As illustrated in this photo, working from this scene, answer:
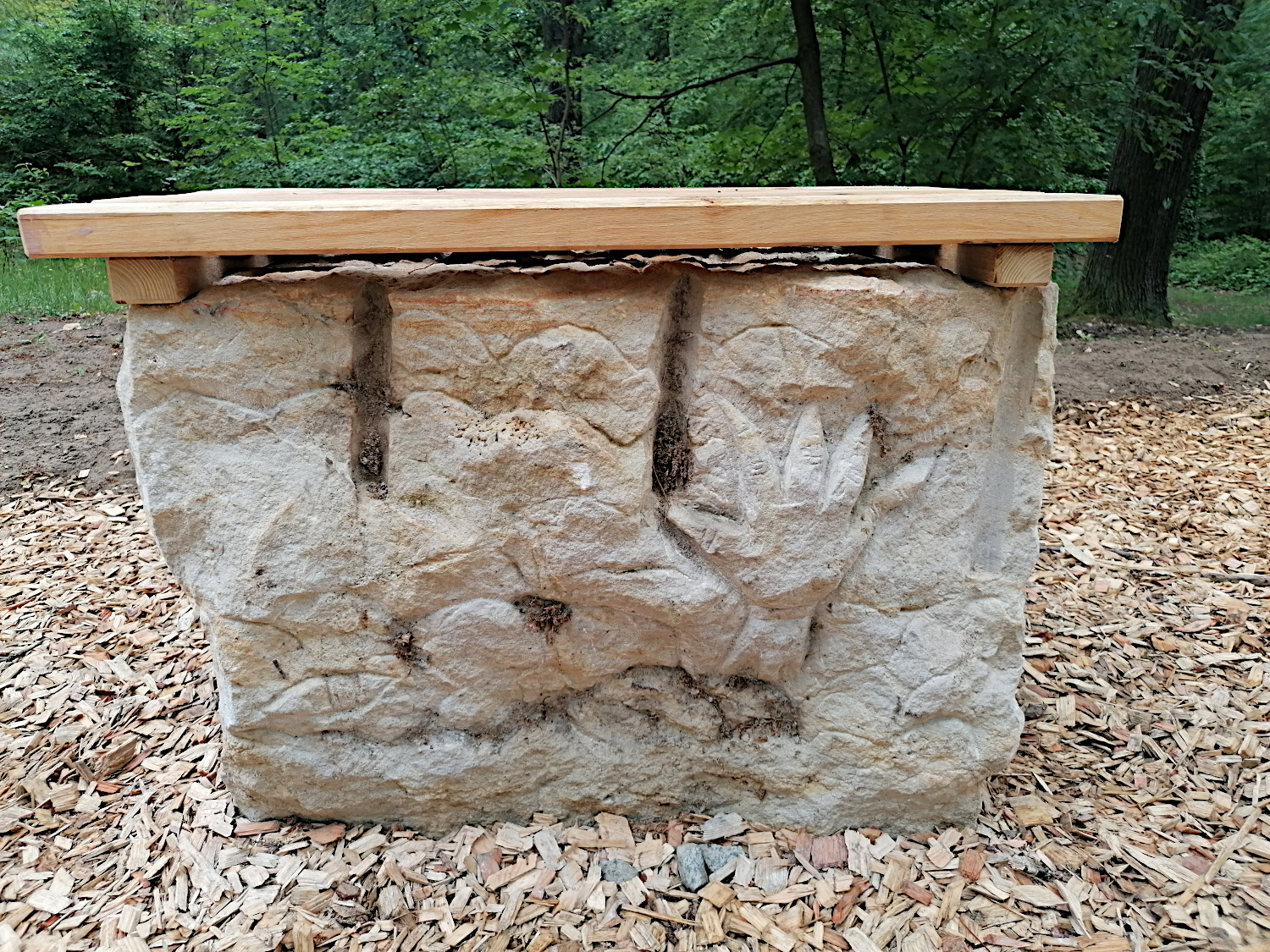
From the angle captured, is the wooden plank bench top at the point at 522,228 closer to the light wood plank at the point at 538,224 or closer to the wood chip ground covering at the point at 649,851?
the light wood plank at the point at 538,224

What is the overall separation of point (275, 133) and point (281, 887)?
26.1 ft

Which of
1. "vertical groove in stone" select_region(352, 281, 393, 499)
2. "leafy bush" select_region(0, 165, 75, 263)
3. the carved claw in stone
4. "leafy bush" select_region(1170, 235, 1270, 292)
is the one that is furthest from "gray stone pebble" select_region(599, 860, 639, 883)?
"leafy bush" select_region(1170, 235, 1270, 292)

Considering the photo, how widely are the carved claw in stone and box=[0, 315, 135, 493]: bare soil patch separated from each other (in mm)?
3218

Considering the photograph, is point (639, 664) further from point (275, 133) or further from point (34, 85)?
point (34, 85)

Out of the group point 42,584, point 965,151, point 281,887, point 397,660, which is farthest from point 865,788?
point 965,151

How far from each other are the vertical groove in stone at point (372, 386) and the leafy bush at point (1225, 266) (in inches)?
422

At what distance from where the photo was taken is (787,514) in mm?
1961

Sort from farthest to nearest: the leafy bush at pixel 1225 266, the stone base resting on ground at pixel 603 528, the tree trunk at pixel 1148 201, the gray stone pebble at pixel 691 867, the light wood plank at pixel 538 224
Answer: the leafy bush at pixel 1225 266 < the tree trunk at pixel 1148 201 < the gray stone pebble at pixel 691 867 < the stone base resting on ground at pixel 603 528 < the light wood plank at pixel 538 224

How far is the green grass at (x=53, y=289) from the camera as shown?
20.2 feet

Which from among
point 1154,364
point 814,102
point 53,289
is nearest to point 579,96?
point 814,102

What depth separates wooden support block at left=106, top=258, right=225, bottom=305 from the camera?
1.77 meters

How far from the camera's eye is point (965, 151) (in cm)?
528

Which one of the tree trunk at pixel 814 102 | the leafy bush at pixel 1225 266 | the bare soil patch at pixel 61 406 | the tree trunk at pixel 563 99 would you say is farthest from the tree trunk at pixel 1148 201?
the bare soil patch at pixel 61 406

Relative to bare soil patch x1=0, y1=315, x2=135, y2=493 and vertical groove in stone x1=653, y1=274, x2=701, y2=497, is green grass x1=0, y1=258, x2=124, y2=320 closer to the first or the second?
bare soil patch x1=0, y1=315, x2=135, y2=493
